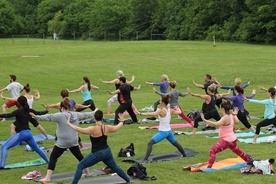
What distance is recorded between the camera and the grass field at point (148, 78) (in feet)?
40.1

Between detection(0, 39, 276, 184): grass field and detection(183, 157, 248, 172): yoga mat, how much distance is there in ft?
0.90

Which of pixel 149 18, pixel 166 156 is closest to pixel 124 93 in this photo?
pixel 166 156

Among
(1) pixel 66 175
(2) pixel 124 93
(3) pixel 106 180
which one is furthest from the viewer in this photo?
(2) pixel 124 93

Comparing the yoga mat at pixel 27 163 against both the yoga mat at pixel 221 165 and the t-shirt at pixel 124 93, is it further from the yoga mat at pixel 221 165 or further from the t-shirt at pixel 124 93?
the t-shirt at pixel 124 93

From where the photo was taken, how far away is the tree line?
7944 centimetres

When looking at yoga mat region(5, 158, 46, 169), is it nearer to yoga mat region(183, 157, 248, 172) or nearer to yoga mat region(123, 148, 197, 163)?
yoga mat region(123, 148, 197, 163)

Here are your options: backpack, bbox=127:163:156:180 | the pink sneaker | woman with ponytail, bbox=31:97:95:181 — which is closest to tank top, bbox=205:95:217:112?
backpack, bbox=127:163:156:180

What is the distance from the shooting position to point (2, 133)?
1812cm

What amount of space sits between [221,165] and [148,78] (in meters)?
26.5

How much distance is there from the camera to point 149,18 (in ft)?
361

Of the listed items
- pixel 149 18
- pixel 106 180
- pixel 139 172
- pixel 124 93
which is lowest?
pixel 106 180

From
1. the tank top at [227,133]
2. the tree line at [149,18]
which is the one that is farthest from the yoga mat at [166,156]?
the tree line at [149,18]

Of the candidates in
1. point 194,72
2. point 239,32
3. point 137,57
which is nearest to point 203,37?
point 239,32

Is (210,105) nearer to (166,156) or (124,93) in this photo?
(124,93)
